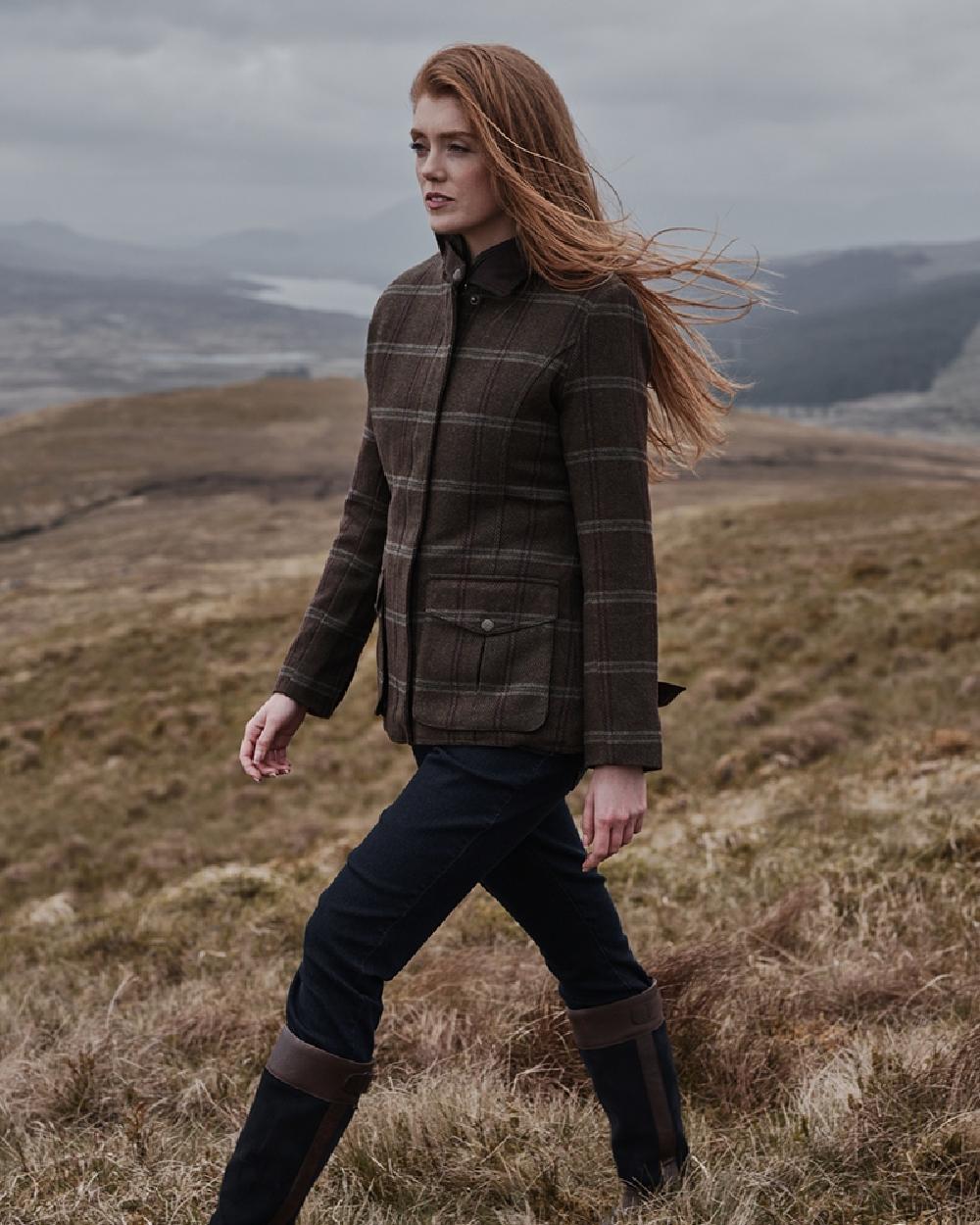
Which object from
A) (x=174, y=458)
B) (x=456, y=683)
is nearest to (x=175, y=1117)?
(x=456, y=683)

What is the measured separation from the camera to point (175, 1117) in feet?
10.9

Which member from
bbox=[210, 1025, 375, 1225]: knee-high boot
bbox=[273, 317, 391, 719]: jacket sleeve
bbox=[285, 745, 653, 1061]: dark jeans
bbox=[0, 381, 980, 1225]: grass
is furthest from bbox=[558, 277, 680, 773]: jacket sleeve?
bbox=[0, 381, 980, 1225]: grass

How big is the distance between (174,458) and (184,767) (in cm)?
7056

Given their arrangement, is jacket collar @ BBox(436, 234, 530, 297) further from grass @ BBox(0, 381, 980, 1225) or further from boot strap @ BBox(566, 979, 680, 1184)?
grass @ BBox(0, 381, 980, 1225)

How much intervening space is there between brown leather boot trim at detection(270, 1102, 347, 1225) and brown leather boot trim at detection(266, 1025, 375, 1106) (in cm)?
4

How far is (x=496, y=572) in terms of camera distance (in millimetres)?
2475

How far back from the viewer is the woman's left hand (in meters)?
2.43

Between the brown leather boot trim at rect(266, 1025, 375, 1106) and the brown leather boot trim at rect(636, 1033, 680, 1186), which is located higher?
the brown leather boot trim at rect(266, 1025, 375, 1106)

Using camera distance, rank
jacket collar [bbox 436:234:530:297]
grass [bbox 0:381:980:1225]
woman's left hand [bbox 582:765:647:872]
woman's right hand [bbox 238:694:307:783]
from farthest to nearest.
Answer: woman's right hand [bbox 238:694:307:783], grass [bbox 0:381:980:1225], jacket collar [bbox 436:234:530:297], woman's left hand [bbox 582:765:647:872]

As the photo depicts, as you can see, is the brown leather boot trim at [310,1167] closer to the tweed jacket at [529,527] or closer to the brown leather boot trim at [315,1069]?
the brown leather boot trim at [315,1069]

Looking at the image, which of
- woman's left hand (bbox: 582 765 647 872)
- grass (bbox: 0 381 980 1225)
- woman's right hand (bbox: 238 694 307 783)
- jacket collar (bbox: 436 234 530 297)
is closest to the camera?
woman's left hand (bbox: 582 765 647 872)

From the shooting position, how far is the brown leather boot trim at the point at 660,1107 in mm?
2807

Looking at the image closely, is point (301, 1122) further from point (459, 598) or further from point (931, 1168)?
point (931, 1168)

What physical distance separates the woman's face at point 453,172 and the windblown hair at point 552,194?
0.09ft
